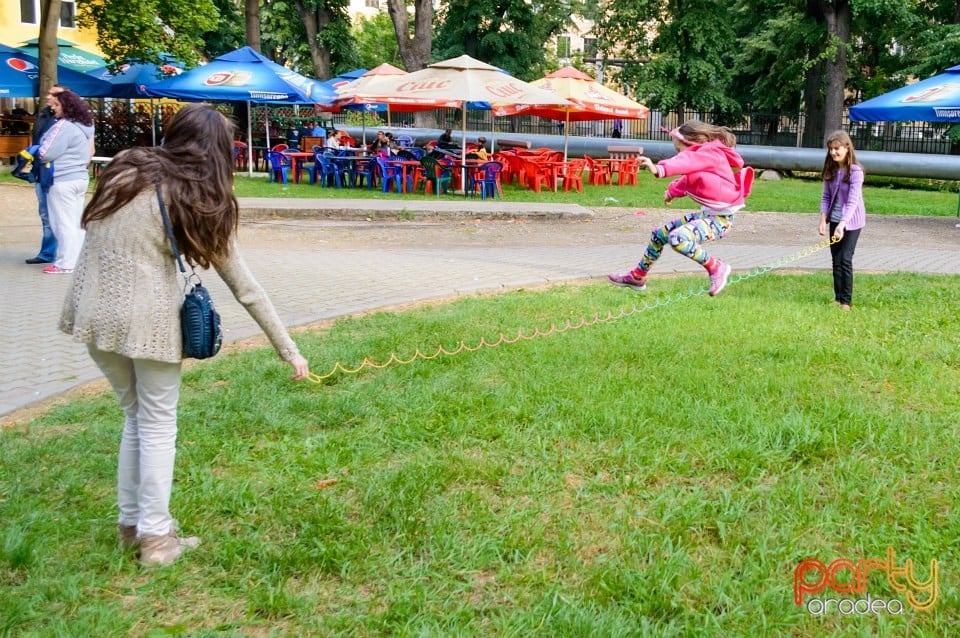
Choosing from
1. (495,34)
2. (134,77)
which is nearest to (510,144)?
(134,77)

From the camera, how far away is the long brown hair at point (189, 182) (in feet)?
11.0

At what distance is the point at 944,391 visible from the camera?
566 cm

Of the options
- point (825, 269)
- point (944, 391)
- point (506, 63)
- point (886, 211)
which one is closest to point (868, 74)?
point (506, 63)

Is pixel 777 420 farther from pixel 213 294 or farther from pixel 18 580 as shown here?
pixel 213 294

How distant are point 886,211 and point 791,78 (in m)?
17.5

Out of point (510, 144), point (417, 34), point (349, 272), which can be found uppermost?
point (417, 34)

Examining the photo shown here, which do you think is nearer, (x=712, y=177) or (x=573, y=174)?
(x=712, y=177)

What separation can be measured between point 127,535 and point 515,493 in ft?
5.52

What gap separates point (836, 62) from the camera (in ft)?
97.9

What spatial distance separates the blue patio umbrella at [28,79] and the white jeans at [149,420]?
68.4ft

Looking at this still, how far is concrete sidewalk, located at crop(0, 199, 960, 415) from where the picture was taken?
6883 mm

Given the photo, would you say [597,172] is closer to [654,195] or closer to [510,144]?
[654,195]

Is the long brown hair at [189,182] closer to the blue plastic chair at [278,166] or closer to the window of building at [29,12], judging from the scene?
the blue plastic chair at [278,166]

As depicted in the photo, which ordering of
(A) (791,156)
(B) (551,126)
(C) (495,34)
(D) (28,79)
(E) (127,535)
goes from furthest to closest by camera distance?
(C) (495,34) → (B) (551,126) → (A) (791,156) → (D) (28,79) → (E) (127,535)
